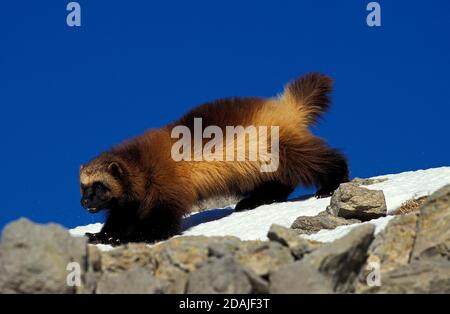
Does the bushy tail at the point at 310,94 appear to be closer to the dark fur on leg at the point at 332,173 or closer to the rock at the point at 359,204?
the dark fur on leg at the point at 332,173

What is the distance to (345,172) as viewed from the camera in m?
13.8

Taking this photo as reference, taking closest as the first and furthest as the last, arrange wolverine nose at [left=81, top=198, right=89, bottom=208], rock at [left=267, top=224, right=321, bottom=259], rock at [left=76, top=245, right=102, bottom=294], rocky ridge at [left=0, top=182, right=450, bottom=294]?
rocky ridge at [left=0, top=182, right=450, bottom=294]
rock at [left=76, top=245, right=102, bottom=294]
rock at [left=267, top=224, right=321, bottom=259]
wolverine nose at [left=81, top=198, right=89, bottom=208]

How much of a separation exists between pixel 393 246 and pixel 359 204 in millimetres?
3741

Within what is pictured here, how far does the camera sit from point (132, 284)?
5816 millimetres

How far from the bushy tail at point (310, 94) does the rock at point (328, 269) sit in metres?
8.27

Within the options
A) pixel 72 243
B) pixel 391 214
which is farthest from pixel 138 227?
pixel 72 243

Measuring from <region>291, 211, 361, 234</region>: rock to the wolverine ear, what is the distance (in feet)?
9.25

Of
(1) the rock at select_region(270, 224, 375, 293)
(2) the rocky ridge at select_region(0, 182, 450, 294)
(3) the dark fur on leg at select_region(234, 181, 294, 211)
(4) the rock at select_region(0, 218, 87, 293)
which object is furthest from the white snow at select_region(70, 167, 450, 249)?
(4) the rock at select_region(0, 218, 87, 293)

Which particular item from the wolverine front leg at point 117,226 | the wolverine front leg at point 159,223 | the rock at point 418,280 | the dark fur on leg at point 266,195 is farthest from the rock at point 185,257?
the dark fur on leg at point 266,195

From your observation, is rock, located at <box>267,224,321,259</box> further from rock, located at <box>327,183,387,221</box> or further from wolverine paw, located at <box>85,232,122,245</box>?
wolverine paw, located at <box>85,232,122,245</box>

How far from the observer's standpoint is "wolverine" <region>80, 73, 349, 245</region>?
11.8 meters

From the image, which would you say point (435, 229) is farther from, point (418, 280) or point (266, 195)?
point (266, 195)

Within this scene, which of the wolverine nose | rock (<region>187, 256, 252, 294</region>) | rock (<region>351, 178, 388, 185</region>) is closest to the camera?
rock (<region>187, 256, 252, 294</region>)
